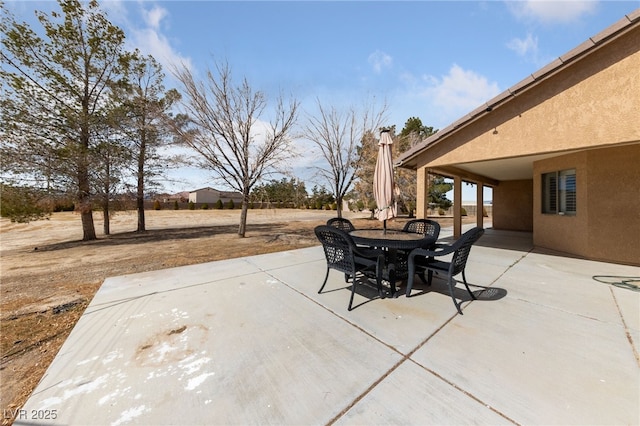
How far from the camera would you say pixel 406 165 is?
352 inches

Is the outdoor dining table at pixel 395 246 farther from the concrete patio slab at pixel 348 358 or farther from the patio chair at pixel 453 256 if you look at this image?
the concrete patio slab at pixel 348 358

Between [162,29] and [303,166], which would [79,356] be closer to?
[162,29]

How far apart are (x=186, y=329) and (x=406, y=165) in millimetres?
8392

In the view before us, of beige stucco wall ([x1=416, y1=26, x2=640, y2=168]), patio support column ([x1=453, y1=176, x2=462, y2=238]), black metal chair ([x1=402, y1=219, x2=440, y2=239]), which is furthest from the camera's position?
patio support column ([x1=453, y1=176, x2=462, y2=238])

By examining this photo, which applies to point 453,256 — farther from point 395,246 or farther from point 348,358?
point 348,358

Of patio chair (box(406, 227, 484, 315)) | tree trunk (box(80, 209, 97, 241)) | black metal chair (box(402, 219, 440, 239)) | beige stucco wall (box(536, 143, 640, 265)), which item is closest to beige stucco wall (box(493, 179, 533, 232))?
beige stucco wall (box(536, 143, 640, 265))

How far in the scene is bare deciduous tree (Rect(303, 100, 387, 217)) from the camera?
43.5ft

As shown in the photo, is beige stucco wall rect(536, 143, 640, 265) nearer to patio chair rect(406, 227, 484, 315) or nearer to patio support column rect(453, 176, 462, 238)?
patio support column rect(453, 176, 462, 238)

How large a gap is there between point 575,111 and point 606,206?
2883 mm

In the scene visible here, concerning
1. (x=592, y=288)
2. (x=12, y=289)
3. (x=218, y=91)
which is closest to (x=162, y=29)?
(x=218, y=91)

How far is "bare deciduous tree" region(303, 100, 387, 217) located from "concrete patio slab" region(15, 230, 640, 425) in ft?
33.5

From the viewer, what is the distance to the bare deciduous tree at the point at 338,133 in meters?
13.3

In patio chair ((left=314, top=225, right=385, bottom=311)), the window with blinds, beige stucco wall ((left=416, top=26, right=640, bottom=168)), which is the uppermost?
beige stucco wall ((left=416, top=26, right=640, bottom=168))

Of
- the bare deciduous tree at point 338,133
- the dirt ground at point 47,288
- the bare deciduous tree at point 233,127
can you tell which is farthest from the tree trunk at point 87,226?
the bare deciduous tree at point 338,133
